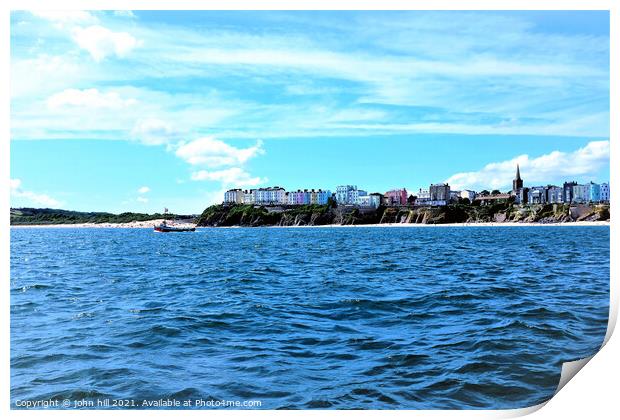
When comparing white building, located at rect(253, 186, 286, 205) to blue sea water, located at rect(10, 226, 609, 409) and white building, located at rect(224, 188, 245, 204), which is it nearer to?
white building, located at rect(224, 188, 245, 204)

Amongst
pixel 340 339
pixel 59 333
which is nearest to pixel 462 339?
pixel 340 339

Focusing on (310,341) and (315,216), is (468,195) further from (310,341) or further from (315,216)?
(315,216)

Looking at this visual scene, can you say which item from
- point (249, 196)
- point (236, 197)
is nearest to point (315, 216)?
point (249, 196)

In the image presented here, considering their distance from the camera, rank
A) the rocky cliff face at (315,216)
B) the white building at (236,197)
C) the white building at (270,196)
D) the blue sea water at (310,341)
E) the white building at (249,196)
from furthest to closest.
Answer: the rocky cliff face at (315,216) → the white building at (270,196) → the white building at (249,196) → the white building at (236,197) → the blue sea water at (310,341)

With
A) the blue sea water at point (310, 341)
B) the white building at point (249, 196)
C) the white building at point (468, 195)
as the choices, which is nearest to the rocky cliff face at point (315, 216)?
the white building at point (249, 196)

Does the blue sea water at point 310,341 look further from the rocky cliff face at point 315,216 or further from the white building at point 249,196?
the rocky cliff face at point 315,216

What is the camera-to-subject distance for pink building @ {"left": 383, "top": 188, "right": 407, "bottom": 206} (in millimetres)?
73912

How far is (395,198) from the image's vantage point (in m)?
82.1

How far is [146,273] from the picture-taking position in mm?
16453

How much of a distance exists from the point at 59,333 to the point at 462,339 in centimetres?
606

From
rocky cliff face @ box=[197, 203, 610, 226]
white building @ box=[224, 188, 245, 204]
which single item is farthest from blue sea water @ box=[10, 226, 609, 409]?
rocky cliff face @ box=[197, 203, 610, 226]

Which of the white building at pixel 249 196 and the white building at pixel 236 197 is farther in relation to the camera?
the white building at pixel 249 196

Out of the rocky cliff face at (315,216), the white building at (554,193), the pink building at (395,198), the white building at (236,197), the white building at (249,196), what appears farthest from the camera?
the rocky cliff face at (315,216)

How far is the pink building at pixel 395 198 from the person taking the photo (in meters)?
73.9
